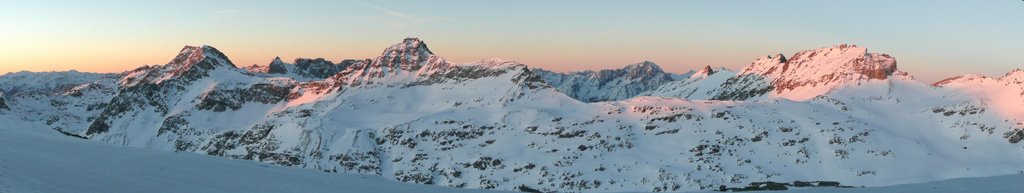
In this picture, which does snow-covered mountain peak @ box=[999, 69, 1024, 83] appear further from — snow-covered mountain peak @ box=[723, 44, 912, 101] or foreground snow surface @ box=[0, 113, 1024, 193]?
foreground snow surface @ box=[0, 113, 1024, 193]

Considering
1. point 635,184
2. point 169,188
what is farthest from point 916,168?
point 169,188

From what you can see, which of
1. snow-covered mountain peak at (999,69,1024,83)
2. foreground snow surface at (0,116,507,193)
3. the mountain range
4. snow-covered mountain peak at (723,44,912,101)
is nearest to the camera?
foreground snow surface at (0,116,507,193)

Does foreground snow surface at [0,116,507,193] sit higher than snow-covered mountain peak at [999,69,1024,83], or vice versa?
snow-covered mountain peak at [999,69,1024,83]

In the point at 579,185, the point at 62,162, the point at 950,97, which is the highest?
the point at 950,97

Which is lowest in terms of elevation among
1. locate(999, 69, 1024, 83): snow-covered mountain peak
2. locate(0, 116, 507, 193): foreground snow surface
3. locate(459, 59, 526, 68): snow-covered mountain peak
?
locate(0, 116, 507, 193): foreground snow surface

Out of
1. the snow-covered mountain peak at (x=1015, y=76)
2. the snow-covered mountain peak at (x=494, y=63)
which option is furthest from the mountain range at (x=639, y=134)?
the snow-covered mountain peak at (x=494, y=63)

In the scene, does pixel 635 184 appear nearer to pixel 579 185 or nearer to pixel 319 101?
pixel 579 185

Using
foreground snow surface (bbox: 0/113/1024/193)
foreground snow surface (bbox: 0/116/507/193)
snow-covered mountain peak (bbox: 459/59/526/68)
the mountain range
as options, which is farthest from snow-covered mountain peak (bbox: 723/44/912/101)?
foreground snow surface (bbox: 0/116/507/193)

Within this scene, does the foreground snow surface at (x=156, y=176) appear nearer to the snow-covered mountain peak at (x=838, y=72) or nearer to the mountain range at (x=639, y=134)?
the mountain range at (x=639, y=134)
